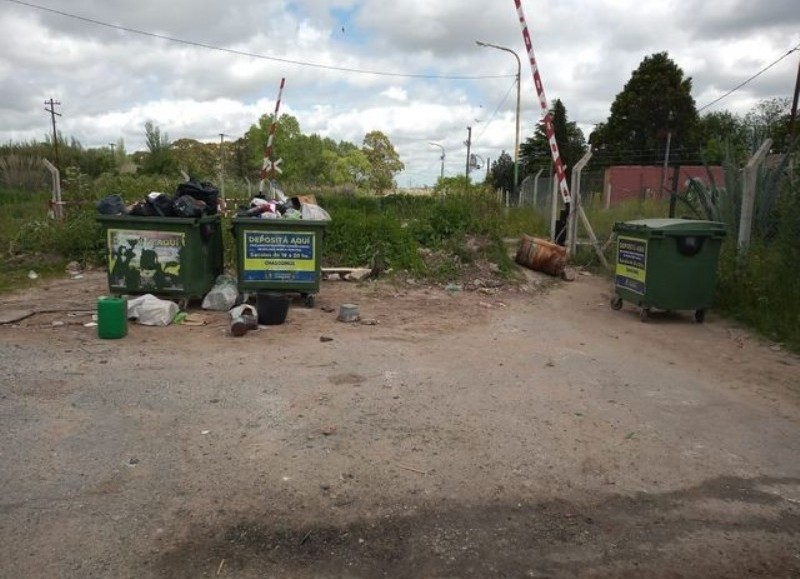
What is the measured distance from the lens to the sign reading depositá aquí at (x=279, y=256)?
8.26m

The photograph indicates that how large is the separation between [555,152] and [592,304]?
454 cm

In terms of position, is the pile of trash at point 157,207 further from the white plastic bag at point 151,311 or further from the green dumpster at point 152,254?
the white plastic bag at point 151,311

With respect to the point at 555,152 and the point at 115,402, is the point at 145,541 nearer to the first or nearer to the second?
the point at 115,402

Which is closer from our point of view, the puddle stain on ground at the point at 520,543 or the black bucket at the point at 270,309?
the puddle stain on ground at the point at 520,543

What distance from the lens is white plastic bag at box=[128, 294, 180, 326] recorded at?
7.33 m

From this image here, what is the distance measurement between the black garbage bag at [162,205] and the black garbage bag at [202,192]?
1.06 ft

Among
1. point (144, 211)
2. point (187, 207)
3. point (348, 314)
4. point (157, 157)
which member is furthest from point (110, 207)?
point (157, 157)

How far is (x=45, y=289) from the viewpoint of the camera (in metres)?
9.73

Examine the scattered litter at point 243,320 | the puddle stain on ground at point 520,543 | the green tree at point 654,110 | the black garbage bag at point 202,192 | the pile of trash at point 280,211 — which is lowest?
the puddle stain on ground at point 520,543

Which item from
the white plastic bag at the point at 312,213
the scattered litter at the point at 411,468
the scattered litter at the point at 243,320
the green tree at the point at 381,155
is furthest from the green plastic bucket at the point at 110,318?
the green tree at the point at 381,155

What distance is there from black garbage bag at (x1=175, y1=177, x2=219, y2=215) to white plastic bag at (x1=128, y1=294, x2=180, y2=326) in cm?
157

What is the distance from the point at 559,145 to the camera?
4875 cm

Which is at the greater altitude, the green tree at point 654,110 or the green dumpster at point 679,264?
the green tree at point 654,110

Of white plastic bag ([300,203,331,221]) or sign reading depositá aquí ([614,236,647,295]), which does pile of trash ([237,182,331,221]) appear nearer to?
white plastic bag ([300,203,331,221])
